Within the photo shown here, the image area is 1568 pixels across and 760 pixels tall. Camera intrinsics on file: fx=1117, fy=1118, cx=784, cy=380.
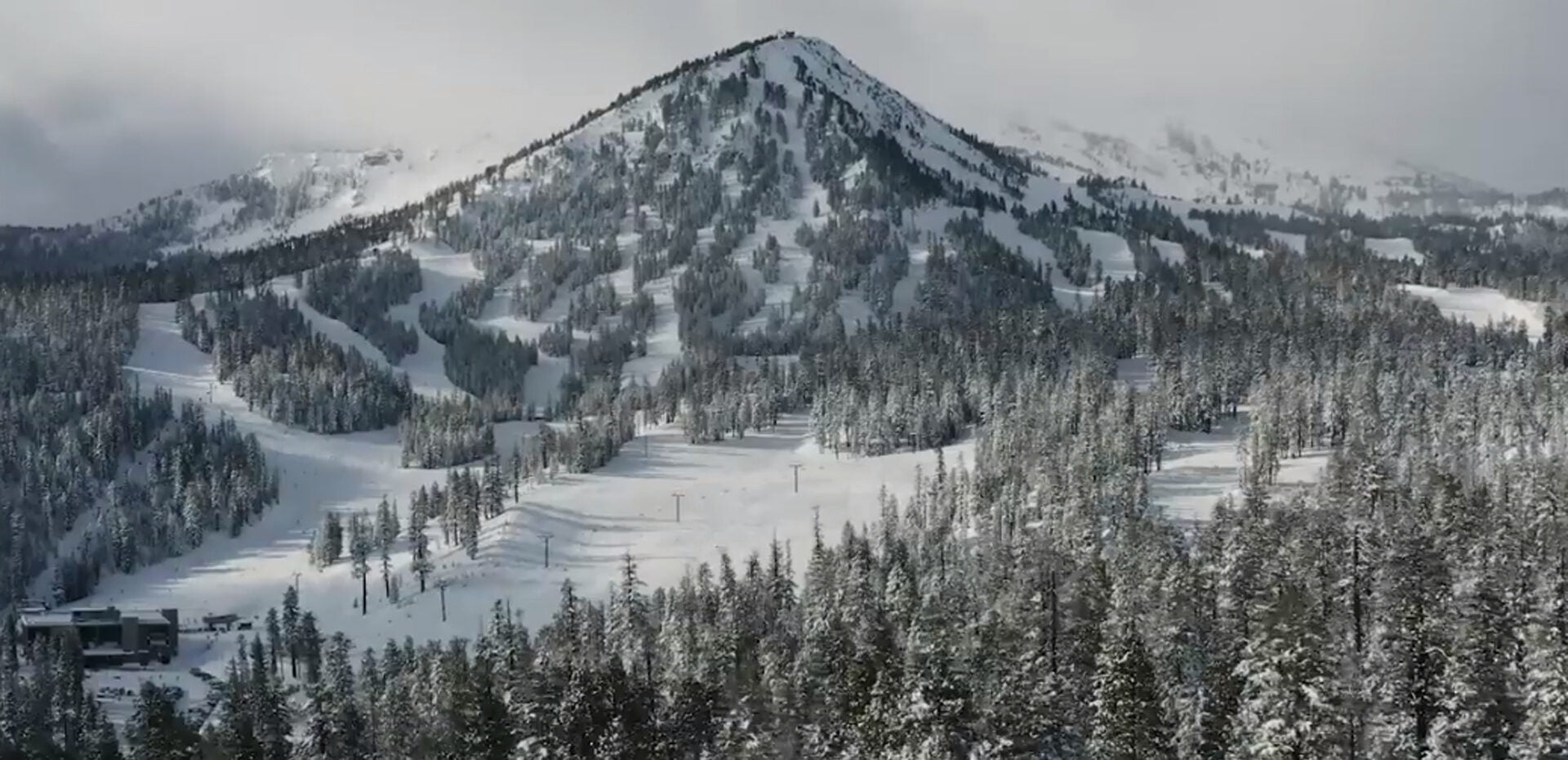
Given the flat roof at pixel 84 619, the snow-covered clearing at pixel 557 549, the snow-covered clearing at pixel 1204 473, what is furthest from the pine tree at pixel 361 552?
the snow-covered clearing at pixel 1204 473

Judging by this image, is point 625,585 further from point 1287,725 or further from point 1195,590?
point 1287,725

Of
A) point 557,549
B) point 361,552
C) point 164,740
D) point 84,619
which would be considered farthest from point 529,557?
point 164,740

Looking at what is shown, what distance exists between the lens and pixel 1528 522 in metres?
96.0

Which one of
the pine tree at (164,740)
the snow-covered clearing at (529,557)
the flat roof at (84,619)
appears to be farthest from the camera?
the snow-covered clearing at (529,557)

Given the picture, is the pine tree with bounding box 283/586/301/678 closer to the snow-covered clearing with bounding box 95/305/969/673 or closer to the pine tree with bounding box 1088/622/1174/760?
the snow-covered clearing with bounding box 95/305/969/673

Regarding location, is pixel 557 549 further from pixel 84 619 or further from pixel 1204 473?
pixel 1204 473

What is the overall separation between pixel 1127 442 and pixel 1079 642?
90755 millimetres

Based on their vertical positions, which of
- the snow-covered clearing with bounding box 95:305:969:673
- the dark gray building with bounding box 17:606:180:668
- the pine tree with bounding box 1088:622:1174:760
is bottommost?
the dark gray building with bounding box 17:606:180:668

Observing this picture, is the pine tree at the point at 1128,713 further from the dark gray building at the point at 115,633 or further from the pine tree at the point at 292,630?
the dark gray building at the point at 115,633

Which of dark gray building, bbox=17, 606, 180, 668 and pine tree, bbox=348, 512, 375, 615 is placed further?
pine tree, bbox=348, 512, 375, 615

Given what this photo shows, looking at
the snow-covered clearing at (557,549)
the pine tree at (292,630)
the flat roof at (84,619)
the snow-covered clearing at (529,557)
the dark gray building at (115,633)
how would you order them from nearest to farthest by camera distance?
the pine tree at (292,630), the dark gray building at (115,633), the flat roof at (84,619), the snow-covered clearing at (557,549), the snow-covered clearing at (529,557)

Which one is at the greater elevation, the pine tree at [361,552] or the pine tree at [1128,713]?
the pine tree at [1128,713]

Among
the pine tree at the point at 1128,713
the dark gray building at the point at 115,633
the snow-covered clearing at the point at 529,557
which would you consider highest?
the pine tree at the point at 1128,713

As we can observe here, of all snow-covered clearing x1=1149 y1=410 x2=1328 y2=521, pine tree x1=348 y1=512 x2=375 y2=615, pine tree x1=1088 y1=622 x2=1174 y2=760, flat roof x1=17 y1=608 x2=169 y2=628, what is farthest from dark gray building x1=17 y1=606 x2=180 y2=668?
pine tree x1=1088 y1=622 x2=1174 y2=760
